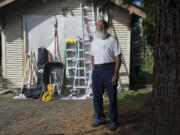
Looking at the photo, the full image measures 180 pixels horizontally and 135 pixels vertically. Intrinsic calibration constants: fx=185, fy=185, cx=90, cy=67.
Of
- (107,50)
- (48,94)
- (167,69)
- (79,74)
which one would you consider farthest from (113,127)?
(79,74)

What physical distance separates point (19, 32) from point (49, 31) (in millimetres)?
1129

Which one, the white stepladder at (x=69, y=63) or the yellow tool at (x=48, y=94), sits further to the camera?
the white stepladder at (x=69, y=63)

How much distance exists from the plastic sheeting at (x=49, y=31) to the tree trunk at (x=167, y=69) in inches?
196

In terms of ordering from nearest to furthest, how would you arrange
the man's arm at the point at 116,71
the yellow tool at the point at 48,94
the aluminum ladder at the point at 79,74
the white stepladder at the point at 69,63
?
the man's arm at the point at 116,71
the yellow tool at the point at 48,94
the aluminum ladder at the point at 79,74
the white stepladder at the point at 69,63

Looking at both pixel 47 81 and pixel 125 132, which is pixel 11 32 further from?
pixel 125 132

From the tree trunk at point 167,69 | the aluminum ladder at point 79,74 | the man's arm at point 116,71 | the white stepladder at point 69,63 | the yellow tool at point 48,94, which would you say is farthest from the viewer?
the white stepladder at point 69,63

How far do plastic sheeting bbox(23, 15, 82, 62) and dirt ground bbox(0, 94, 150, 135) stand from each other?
86.3 inches

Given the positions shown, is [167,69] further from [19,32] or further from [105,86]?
[19,32]

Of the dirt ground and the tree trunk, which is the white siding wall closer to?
the dirt ground

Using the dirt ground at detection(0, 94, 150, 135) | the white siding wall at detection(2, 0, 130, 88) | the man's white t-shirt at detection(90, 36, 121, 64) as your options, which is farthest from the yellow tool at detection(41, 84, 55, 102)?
the man's white t-shirt at detection(90, 36, 121, 64)

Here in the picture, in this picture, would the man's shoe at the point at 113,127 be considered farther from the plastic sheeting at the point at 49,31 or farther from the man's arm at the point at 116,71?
the plastic sheeting at the point at 49,31

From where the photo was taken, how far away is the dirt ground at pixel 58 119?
3340 millimetres

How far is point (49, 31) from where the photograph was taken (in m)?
6.87

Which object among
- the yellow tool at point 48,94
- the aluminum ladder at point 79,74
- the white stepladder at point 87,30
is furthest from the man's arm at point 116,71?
the white stepladder at point 87,30
